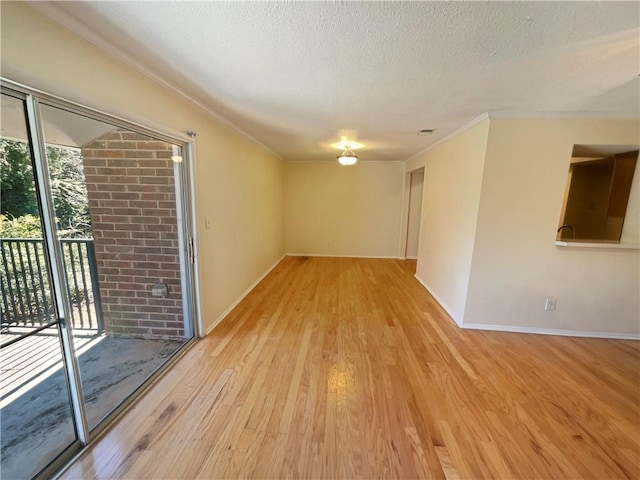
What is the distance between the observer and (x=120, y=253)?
87.3 inches

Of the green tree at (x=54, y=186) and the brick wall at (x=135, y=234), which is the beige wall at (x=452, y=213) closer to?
the brick wall at (x=135, y=234)

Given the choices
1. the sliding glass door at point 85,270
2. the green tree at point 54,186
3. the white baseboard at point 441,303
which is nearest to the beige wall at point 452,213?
the white baseboard at point 441,303

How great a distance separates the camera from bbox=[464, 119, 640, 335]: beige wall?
240 centimetres

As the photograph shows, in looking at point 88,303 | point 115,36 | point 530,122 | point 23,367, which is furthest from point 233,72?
point 530,122

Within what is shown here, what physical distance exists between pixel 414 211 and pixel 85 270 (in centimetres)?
555

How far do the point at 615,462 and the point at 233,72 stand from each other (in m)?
3.22

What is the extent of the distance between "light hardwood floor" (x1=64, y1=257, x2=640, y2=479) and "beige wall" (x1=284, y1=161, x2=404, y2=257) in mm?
3220

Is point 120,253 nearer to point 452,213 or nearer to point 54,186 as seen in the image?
point 54,186

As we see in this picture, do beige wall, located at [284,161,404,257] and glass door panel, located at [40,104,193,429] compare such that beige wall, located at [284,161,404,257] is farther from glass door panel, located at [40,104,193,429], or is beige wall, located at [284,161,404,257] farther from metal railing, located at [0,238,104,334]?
metal railing, located at [0,238,104,334]

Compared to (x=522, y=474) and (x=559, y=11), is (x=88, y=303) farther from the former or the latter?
(x=559, y=11)

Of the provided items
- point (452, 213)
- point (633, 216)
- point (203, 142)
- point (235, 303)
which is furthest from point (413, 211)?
point (203, 142)

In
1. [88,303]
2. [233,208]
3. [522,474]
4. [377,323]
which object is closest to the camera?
[522,474]

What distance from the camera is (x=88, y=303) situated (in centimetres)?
191

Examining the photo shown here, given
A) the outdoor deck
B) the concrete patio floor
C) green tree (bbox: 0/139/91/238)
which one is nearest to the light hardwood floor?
the concrete patio floor
